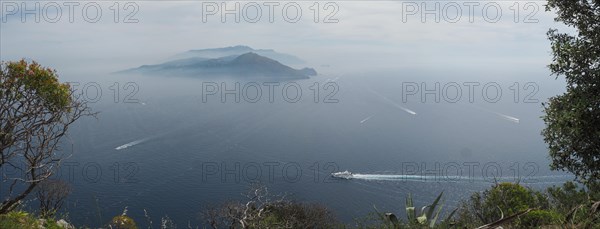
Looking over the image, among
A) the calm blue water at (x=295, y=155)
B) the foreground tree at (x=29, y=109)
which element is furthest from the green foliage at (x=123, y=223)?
the calm blue water at (x=295, y=155)

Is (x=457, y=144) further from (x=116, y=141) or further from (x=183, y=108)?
(x=183, y=108)

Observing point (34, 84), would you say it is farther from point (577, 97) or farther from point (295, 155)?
point (295, 155)

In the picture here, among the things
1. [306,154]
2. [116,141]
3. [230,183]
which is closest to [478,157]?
[306,154]

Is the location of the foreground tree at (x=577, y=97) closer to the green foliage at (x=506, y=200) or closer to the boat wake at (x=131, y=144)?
the green foliage at (x=506, y=200)

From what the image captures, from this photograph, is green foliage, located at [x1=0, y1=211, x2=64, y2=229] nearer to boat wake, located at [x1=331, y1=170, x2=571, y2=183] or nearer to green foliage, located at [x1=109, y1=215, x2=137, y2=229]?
green foliage, located at [x1=109, y1=215, x2=137, y2=229]

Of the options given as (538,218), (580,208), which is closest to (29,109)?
(538,218)

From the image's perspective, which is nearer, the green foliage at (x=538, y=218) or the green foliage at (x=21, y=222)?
the green foliage at (x=538, y=218)

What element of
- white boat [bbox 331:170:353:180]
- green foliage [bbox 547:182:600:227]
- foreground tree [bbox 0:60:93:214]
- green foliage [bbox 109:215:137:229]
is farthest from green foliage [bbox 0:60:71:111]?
white boat [bbox 331:170:353:180]
